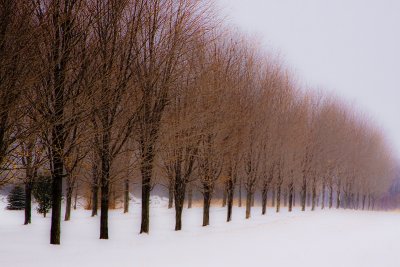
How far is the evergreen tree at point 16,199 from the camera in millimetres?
31250

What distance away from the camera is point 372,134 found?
5728 centimetres

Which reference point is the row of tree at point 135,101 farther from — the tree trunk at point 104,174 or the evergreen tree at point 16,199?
the evergreen tree at point 16,199

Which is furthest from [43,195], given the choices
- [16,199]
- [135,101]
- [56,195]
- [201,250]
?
[201,250]

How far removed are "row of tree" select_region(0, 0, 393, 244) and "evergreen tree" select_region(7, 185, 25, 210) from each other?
517 centimetres

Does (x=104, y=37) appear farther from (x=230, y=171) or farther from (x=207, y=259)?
(x=230, y=171)

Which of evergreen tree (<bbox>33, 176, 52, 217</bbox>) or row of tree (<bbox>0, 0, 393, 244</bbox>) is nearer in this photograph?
row of tree (<bbox>0, 0, 393, 244</bbox>)

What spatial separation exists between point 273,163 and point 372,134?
29972 mm

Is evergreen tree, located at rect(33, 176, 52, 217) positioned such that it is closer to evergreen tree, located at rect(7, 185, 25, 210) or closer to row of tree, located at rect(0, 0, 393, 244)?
row of tree, located at rect(0, 0, 393, 244)

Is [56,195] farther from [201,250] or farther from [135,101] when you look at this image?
[201,250]

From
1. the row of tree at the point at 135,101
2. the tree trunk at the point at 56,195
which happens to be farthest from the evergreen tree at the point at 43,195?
the tree trunk at the point at 56,195

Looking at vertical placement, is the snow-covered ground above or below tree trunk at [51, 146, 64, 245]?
below

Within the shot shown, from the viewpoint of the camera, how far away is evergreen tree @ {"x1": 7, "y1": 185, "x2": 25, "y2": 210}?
103 ft

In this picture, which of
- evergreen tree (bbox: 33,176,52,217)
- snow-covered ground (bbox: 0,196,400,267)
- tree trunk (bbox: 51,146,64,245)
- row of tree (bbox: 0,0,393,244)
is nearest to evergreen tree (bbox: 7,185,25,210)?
row of tree (bbox: 0,0,393,244)

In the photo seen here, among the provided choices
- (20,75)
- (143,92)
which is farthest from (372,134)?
(20,75)
